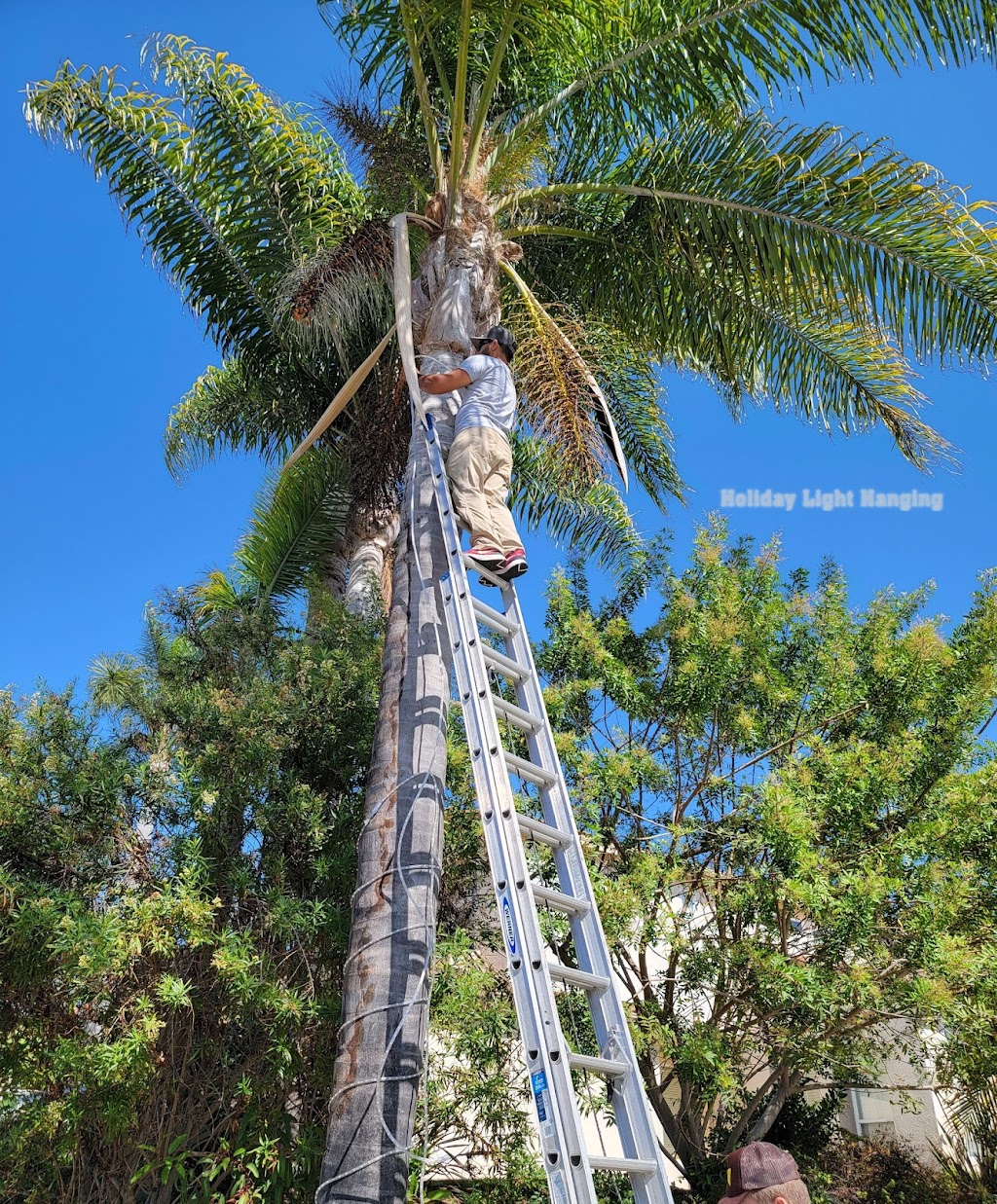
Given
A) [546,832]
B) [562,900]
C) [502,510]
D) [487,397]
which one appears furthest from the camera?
[487,397]

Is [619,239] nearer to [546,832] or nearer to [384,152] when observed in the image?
[384,152]

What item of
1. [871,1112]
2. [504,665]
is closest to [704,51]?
[504,665]

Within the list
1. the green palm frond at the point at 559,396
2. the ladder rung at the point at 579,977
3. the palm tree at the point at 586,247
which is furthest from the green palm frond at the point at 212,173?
the ladder rung at the point at 579,977

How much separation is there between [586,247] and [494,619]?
17.7 feet

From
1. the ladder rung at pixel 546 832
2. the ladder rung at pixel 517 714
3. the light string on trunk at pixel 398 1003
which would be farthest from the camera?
the ladder rung at pixel 517 714

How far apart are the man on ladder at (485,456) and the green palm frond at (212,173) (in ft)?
13.2

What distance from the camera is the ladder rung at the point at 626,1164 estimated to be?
3371mm

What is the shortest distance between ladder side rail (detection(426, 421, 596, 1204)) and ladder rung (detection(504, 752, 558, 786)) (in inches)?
12.3

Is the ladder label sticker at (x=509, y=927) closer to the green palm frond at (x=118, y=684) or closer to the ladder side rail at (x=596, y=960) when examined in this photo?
the ladder side rail at (x=596, y=960)

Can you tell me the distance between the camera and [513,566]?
18.4 feet

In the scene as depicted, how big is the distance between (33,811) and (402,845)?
267 centimetres

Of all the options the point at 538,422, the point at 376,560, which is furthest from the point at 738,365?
the point at 376,560

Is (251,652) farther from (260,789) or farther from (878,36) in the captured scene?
(878,36)

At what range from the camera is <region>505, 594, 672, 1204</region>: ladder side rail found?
3693 mm
